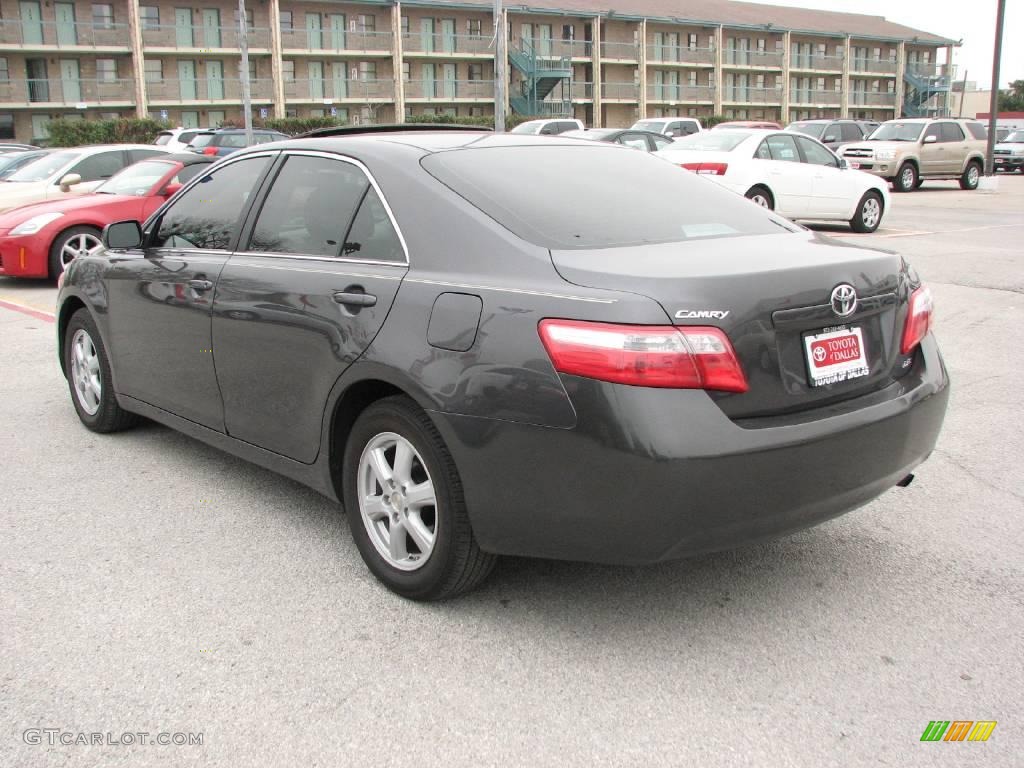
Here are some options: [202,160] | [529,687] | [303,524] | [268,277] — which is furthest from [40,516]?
[202,160]

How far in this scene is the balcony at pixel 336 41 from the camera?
5578cm

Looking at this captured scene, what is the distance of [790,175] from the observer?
1582cm

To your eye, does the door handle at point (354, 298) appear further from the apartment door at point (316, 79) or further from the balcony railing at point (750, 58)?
the balcony railing at point (750, 58)

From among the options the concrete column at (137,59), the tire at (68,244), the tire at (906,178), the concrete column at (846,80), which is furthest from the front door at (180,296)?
the concrete column at (846,80)

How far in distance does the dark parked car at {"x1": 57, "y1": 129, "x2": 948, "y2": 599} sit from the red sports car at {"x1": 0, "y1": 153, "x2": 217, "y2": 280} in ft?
26.5

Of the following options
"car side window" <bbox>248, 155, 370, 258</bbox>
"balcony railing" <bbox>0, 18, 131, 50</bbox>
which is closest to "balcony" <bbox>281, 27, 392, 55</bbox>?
"balcony railing" <bbox>0, 18, 131, 50</bbox>

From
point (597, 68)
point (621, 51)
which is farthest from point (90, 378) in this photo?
point (621, 51)

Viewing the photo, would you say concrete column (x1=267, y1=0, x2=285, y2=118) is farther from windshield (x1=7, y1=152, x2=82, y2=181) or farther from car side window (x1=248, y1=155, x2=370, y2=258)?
car side window (x1=248, y1=155, x2=370, y2=258)

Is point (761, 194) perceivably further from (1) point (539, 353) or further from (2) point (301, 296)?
(1) point (539, 353)

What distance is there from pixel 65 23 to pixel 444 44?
20738 millimetres

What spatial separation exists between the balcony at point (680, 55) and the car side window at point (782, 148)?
54567mm

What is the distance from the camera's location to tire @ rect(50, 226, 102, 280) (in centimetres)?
1153

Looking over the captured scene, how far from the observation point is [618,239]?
3.41 m

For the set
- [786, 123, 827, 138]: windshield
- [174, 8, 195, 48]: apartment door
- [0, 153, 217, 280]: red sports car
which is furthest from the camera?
[174, 8, 195, 48]: apartment door
